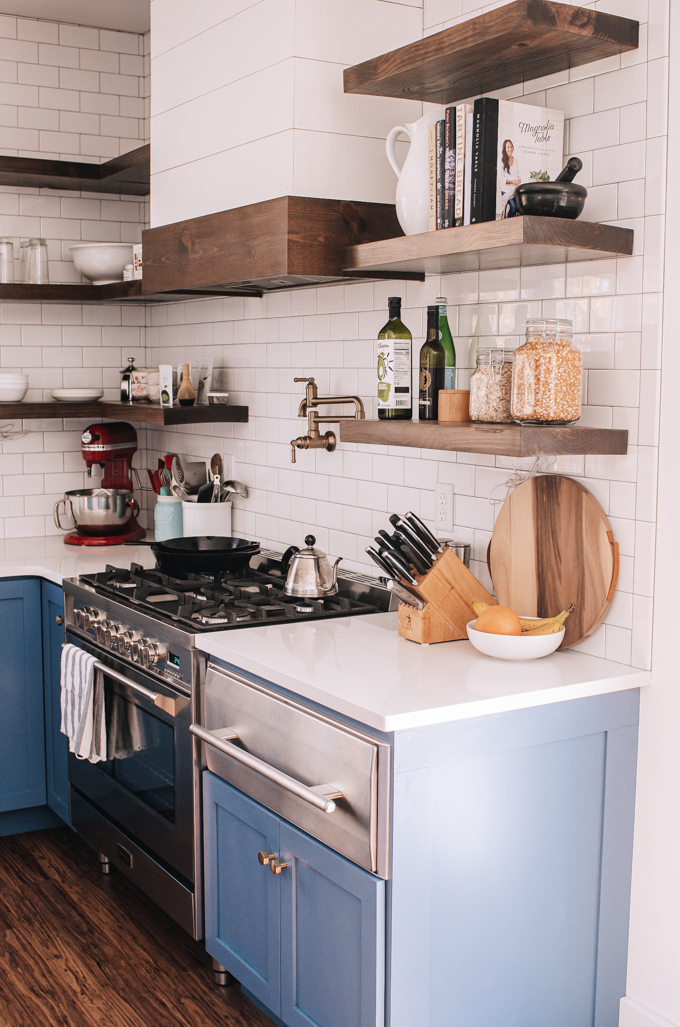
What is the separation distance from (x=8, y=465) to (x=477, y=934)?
119 inches

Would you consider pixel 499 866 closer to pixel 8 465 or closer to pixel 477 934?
pixel 477 934

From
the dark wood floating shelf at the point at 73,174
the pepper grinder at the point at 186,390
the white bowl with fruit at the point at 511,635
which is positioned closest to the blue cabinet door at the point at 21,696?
the pepper grinder at the point at 186,390

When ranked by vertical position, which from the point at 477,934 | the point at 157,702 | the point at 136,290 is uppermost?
the point at 136,290

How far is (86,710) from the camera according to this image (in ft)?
10.2

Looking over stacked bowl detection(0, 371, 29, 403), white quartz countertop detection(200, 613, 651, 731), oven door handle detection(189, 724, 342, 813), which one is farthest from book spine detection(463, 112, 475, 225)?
stacked bowl detection(0, 371, 29, 403)

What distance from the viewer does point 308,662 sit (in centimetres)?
228

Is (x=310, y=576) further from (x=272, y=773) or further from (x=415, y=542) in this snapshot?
(x=272, y=773)

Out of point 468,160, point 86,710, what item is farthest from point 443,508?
point 86,710

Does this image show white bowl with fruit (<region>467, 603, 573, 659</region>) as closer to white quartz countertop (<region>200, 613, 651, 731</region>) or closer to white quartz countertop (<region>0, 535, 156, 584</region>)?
white quartz countertop (<region>200, 613, 651, 731</region>)

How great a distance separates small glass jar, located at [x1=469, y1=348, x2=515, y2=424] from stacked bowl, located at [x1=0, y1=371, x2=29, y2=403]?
2.42m

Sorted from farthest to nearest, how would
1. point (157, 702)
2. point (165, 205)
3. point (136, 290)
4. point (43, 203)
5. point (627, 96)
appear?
point (43, 203)
point (136, 290)
point (165, 205)
point (157, 702)
point (627, 96)

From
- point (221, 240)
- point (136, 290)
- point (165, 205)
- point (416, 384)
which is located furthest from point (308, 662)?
point (136, 290)

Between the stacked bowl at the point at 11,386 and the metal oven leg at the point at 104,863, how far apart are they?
1843mm

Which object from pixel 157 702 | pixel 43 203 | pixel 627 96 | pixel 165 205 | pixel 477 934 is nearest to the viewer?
pixel 477 934
